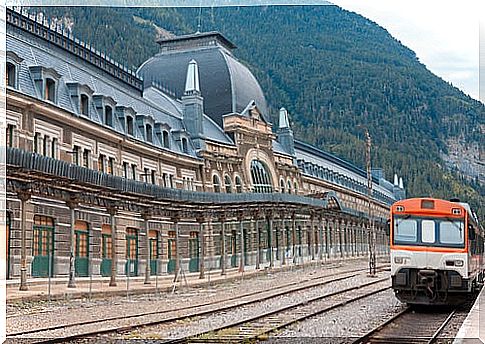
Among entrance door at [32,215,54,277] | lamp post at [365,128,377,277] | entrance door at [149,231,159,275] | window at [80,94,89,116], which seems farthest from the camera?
entrance door at [149,231,159,275]

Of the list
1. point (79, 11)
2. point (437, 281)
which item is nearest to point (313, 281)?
point (437, 281)

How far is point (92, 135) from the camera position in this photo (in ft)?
90.0

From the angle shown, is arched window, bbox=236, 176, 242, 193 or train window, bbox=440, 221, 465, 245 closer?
train window, bbox=440, 221, 465, 245

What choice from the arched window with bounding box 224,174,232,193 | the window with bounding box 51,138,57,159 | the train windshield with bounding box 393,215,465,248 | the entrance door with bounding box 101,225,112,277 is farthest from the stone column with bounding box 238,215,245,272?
the train windshield with bounding box 393,215,465,248

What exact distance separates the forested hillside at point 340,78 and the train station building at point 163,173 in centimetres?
83

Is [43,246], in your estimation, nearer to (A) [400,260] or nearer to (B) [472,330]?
(A) [400,260]

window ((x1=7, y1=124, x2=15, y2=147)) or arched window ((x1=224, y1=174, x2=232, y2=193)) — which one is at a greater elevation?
window ((x1=7, y1=124, x2=15, y2=147))

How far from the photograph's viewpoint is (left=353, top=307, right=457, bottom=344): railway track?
44.2 ft

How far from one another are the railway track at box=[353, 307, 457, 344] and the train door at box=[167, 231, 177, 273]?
11172 mm

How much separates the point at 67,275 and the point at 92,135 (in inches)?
221

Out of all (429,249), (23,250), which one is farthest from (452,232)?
(23,250)

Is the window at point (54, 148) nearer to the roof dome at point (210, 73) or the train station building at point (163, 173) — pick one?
the train station building at point (163, 173)

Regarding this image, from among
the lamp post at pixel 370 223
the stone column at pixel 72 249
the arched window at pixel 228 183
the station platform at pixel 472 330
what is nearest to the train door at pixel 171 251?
the arched window at pixel 228 183

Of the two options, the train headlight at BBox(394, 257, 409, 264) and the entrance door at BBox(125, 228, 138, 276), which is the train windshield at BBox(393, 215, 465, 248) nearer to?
the train headlight at BBox(394, 257, 409, 264)
